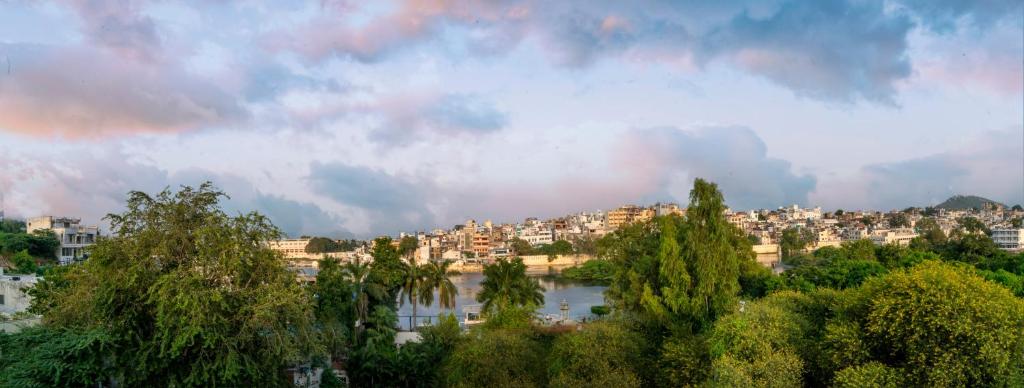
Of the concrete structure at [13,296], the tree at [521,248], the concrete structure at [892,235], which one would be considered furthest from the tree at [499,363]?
the concrete structure at [892,235]

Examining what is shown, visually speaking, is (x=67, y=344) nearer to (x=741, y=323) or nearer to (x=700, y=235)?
(x=741, y=323)

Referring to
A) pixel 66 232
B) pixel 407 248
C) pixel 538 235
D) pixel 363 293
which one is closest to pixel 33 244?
pixel 66 232

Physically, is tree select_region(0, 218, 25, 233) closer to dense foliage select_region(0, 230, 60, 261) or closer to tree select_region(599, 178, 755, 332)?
dense foliage select_region(0, 230, 60, 261)

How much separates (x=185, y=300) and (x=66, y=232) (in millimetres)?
54652

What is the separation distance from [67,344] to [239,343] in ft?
10.0

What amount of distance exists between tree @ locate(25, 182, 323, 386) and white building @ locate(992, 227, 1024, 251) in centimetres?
10671

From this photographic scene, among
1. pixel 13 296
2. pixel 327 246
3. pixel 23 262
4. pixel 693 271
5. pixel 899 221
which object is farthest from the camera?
pixel 327 246

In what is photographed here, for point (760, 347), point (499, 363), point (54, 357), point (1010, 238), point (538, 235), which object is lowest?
point (499, 363)

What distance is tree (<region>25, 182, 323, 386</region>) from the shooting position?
45.8ft

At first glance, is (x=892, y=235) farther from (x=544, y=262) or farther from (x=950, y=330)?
(x=950, y=330)

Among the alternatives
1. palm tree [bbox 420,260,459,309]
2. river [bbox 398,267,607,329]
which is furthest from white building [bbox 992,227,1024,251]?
palm tree [bbox 420,260,459,309]

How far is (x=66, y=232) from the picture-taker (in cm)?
5909

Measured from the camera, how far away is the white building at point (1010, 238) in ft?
318

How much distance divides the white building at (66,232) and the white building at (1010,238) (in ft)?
348
